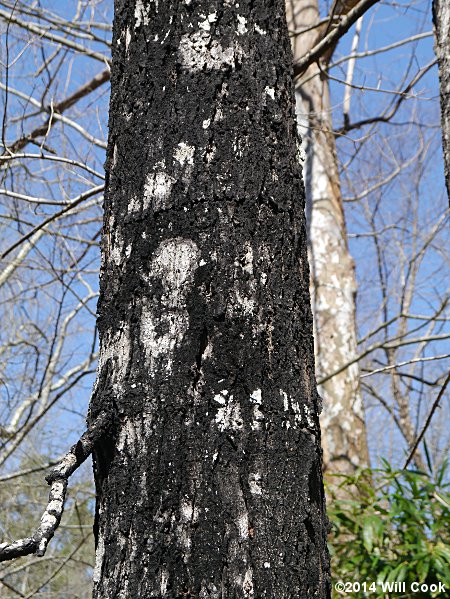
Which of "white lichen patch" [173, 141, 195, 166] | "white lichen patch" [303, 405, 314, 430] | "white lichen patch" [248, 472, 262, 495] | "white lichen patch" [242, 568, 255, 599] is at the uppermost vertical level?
"white lichen patch" [173, 141, 195, 166]

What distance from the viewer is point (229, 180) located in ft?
3.94

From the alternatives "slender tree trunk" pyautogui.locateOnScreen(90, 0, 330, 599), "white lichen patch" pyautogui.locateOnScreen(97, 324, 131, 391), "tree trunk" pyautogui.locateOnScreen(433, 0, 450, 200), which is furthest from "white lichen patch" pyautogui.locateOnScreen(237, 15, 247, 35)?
"tree trunk" pyautogui.locateOnScreen(433, 0, 450, 200)

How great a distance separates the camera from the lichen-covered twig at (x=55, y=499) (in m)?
0.91

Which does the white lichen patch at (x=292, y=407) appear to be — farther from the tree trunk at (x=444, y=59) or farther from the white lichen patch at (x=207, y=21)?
the tree trunk at (x=444, y=59)

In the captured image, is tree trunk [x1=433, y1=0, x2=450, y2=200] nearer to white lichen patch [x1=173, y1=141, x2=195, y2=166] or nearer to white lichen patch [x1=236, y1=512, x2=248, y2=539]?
white lichen patch [x1=173, y1=141, x2=195, y2=166]

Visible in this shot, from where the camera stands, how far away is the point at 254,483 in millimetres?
1050

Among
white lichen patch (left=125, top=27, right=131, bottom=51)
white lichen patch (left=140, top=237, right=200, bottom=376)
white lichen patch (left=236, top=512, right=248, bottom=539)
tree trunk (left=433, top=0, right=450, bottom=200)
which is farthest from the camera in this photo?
tree trunk (left=433, top=0, right=450, bottom=200)

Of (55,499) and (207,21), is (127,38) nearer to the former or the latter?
(207,21)

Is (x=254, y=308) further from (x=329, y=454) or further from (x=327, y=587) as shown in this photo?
(x=329, y=454)

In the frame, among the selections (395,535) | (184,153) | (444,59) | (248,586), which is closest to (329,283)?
(395,535)

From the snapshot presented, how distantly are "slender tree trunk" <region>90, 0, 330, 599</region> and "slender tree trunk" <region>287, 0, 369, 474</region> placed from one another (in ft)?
11.8

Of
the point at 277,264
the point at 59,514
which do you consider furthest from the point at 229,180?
the point at 59,514

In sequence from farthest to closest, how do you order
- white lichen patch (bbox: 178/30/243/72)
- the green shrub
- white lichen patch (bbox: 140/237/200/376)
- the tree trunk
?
the green shrub, the tree trunk, white lichen patch (bbox: 178/30/243/72), white lichen patch (bbox: 140/237/200/376)

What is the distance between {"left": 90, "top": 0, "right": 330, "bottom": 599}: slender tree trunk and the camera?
3.39 ft
